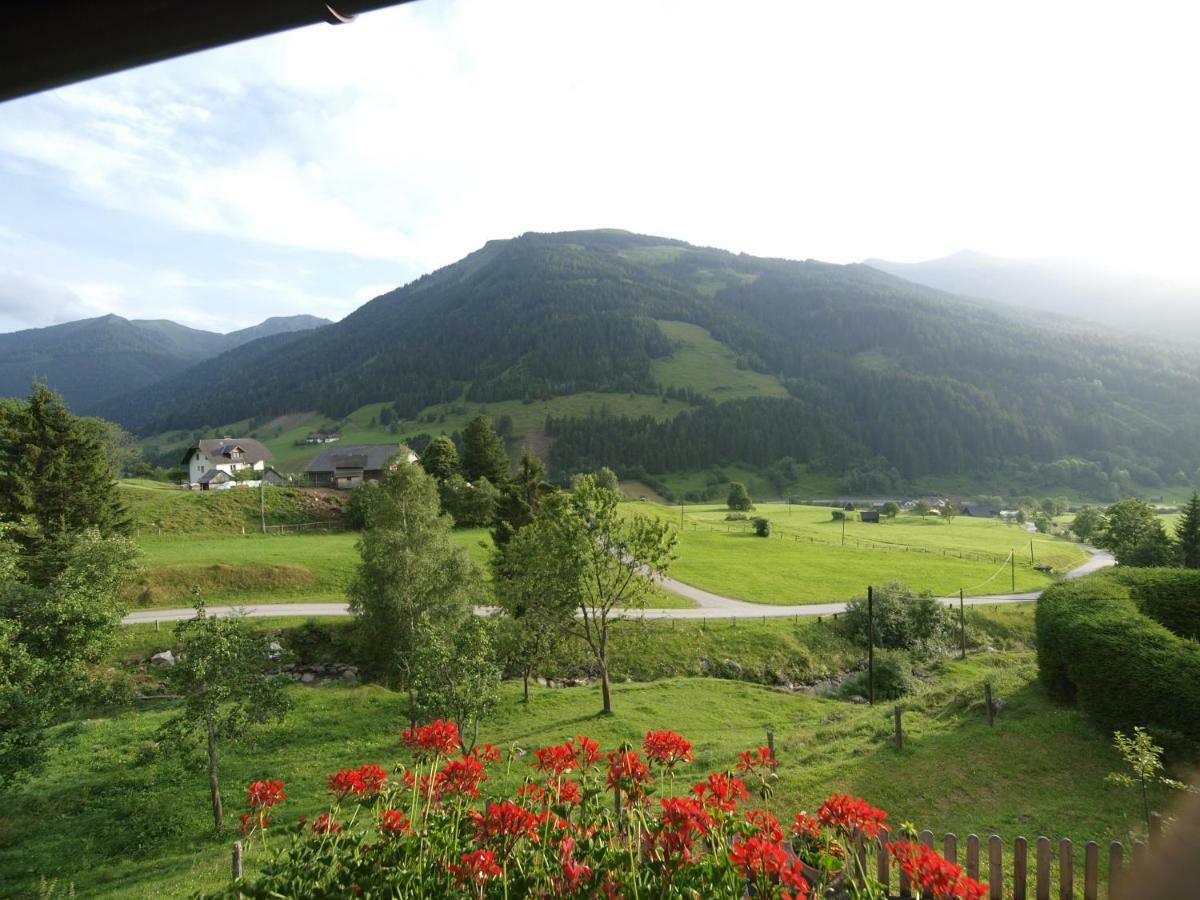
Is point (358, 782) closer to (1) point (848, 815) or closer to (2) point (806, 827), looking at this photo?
(2) point (806, 827)

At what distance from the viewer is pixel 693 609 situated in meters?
38.8

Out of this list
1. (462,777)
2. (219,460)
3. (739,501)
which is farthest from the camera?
(739,501)

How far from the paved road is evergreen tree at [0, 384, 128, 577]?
7.86m

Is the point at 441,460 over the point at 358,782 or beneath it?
over

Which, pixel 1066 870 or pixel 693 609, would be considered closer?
pixel 1066 870

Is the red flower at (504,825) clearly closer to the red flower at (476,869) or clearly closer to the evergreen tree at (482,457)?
the red flower at (476,869)

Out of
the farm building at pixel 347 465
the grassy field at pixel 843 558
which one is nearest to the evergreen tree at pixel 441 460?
the farm building at pixel 347 465

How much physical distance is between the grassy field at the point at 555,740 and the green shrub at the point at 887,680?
475cm

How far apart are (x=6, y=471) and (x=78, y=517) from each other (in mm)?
4400

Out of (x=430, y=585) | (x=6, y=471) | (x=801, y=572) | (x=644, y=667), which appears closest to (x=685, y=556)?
(x=801, y=572)

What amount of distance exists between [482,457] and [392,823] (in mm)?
60795

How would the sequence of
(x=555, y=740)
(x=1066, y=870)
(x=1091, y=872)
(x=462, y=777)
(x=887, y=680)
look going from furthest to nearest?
(x=887, y=680) → (x=555, y=740) → (x=1066, y=870) → (x=1091, y=872) → (x=462, y=777)

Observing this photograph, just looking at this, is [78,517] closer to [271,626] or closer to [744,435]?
[271,626]

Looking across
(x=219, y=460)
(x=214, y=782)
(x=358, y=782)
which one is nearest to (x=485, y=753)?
(x=358, y=782)
